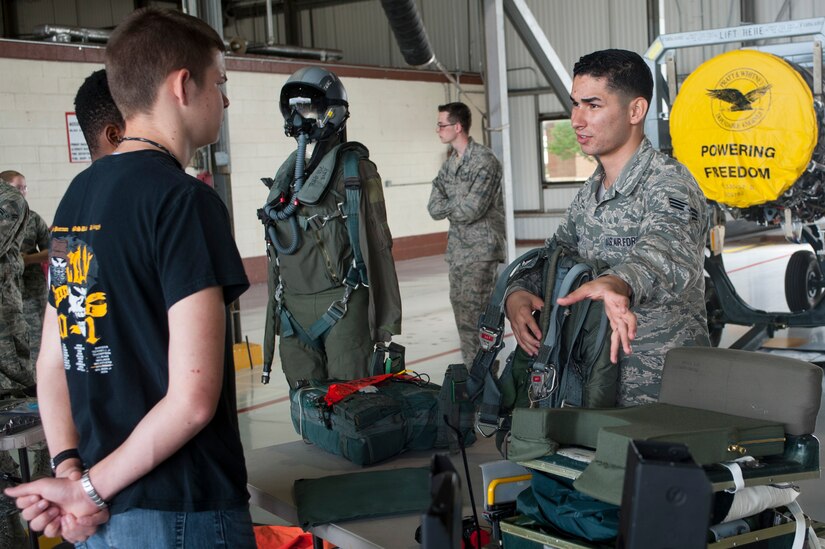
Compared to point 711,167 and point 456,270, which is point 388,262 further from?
point 711,167

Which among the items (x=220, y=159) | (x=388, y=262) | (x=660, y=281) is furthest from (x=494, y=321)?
(x=220, y=159)

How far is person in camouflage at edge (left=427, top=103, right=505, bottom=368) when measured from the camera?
5941mm

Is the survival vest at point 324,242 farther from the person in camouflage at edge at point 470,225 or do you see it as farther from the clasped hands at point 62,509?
the person in camouflage at edge at point 470,225

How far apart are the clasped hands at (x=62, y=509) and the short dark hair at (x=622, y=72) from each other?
1713mm

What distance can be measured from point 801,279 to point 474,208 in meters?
2.73

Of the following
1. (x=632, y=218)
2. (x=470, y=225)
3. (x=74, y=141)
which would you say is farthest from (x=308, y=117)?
(x=74, y=141)

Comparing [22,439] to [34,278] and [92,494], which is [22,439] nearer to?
[92,494]

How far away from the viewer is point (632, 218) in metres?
2.46

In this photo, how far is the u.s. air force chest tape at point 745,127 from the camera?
17.4 feet

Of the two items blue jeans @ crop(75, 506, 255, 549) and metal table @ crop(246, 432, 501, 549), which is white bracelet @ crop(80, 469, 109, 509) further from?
metal table @ crop(246, 432, 501, 549)

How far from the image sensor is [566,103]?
5750 millimetres

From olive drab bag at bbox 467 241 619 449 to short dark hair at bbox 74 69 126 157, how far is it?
1.15 meters

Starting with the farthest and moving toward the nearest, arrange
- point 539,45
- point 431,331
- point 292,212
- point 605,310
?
point 431,331 → point 539,45 → point 292,212 → point 605,310

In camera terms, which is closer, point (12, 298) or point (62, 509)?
point (62, 509)
